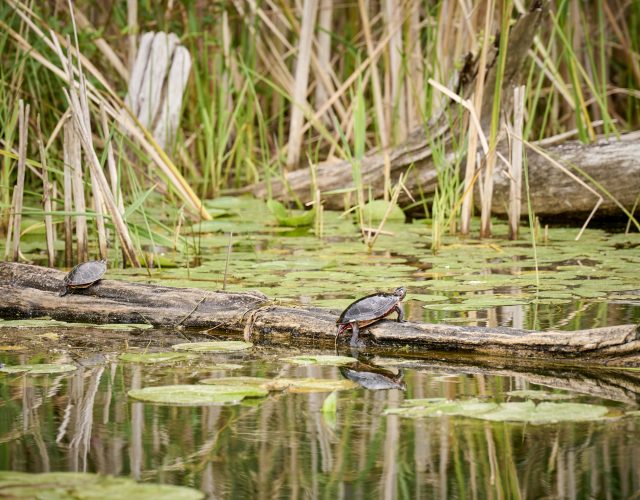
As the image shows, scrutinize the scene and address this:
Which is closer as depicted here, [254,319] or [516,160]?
[254,319]

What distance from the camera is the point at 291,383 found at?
2328mm

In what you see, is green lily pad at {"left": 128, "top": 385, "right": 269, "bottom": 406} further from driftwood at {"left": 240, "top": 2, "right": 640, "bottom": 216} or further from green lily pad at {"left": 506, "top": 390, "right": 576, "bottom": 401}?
driftwood at {"left": 240, "top": 2, "right": 640, "bottom": 216}

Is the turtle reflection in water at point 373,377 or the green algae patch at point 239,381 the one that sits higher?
the green algae patch at point 239,381

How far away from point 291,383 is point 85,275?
3.44 feet

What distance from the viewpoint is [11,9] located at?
5297 millimetres

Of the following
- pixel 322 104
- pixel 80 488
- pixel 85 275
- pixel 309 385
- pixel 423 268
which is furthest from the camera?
pixel 322 104

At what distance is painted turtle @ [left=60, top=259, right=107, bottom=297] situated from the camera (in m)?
3.11

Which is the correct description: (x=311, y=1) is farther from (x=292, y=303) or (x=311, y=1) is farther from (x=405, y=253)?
(x=292, y=303)

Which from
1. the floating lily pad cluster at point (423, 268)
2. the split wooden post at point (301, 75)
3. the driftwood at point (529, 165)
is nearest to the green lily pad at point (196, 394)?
the floating lily pad cluster at point (423, 268)

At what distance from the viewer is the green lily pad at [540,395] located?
219cm

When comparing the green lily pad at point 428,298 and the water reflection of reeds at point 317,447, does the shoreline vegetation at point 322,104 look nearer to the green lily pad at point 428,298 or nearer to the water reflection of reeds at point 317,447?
the green lily pad at point 428,298

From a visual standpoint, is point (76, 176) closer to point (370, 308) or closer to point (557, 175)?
point (370, 308)

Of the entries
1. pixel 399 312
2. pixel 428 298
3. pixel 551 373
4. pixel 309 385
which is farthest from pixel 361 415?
pixel 428 298

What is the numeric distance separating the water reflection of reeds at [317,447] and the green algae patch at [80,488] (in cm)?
5
